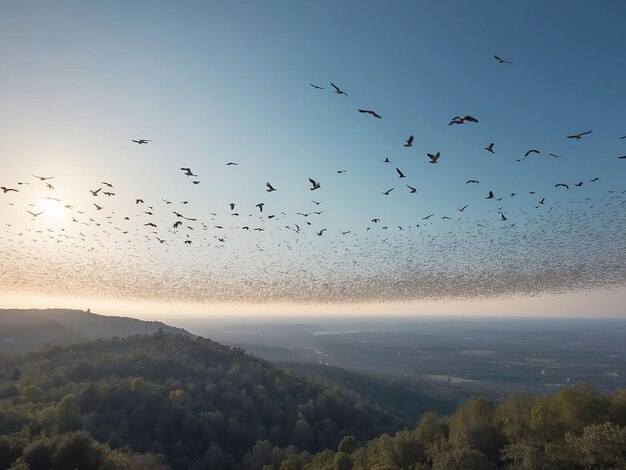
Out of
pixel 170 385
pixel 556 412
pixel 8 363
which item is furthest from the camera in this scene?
pixel 8 363

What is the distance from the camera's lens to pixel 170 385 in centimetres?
13450

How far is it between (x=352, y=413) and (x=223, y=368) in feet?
195

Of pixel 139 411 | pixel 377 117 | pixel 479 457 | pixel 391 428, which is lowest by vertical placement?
pixel 391 428

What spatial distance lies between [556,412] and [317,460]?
41772mm

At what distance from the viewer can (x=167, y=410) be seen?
112625 millimetres

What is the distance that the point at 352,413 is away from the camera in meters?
139

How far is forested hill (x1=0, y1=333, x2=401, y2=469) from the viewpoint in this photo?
8456 centimetres

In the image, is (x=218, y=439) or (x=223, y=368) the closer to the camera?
(x=218, y=439)

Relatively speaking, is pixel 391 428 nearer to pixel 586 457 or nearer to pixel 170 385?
pixel 170 385

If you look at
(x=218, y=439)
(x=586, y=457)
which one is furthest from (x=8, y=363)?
(x=586, y=457)

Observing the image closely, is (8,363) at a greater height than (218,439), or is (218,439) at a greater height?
(8,363)

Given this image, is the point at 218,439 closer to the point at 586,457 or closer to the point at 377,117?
the point at 586,457

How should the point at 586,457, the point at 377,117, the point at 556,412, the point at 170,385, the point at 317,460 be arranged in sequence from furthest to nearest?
1. the point at 170,385
2. the point at 317,460
3. the point at 556,412
4. the point at 586,457
5. the point at 377,117

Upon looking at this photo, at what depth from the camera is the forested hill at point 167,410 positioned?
84562 millimetres
